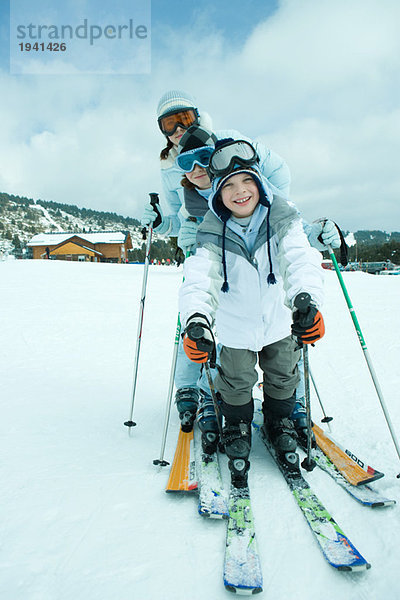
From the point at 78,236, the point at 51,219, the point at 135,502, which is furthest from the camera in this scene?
the point at 51,219

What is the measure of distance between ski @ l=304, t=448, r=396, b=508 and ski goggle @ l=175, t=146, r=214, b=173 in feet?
6.90

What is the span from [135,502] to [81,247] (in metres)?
51.0

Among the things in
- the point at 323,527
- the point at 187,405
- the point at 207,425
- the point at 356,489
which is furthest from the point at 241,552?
the point at 187,405

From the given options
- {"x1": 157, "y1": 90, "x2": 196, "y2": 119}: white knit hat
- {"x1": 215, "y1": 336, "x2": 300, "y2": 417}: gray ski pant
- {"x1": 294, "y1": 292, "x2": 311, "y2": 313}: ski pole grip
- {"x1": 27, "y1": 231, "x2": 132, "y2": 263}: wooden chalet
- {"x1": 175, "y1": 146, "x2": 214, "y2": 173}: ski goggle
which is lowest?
{"x1": 215, "y1": 336, "x2": 300, "y2": 417}: gray ski pant

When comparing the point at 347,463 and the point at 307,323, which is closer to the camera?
the point at 307,323

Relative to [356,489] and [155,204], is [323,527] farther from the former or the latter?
[155,204]

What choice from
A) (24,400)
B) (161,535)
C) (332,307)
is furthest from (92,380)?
(332,307)

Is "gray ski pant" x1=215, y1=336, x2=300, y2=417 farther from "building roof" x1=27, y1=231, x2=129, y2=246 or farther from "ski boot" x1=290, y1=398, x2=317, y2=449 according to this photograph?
"building roof" x1=27, y1=231, x2=129, y2=246

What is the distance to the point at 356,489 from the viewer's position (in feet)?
6.03

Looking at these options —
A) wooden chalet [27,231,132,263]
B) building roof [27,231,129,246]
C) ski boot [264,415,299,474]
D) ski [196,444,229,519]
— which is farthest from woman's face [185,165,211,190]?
building roof [27,231,129,246]

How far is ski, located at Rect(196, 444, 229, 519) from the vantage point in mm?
1678

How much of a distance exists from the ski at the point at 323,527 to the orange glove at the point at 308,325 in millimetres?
769

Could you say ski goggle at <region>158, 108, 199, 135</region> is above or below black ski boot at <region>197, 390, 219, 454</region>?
above

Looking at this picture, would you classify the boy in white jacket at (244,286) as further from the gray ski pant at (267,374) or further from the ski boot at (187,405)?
the ski boot at (187,405)
